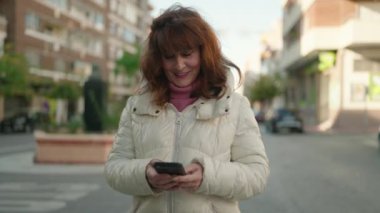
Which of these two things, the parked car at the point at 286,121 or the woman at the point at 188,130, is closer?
the woman at the point at 188,130

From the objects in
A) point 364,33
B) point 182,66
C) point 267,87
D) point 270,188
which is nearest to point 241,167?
point 182,66

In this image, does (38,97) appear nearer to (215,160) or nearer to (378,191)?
(378,191)

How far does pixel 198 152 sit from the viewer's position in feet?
6.18

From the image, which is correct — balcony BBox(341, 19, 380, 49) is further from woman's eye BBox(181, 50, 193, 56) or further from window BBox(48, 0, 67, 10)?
woman's eye BBox(181, 50, 193, 56)

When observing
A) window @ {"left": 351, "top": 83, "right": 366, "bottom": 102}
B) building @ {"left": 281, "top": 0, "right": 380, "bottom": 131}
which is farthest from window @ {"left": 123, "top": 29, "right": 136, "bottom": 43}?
window @ {"left": 351, "top": 83, "right": 366, "bottom": 102}

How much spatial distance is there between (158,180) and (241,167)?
34cm

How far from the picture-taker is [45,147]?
479 inches

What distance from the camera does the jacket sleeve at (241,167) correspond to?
5.93 ft

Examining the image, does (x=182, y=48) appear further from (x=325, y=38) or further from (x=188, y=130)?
(x=325, y=38)

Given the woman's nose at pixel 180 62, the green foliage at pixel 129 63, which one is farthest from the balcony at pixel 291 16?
the woman's nose at pixel 180 62

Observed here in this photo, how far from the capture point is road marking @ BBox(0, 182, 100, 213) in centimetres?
701

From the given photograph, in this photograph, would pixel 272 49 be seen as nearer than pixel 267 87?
No

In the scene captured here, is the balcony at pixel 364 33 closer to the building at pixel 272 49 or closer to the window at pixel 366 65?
the window at pixel 366 65

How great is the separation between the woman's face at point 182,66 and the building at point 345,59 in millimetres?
28201
